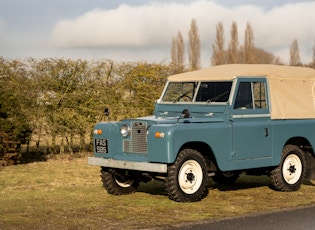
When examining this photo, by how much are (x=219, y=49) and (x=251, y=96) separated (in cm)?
4923

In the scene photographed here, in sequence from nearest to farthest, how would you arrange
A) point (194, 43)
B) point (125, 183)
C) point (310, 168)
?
point (125, 183) < point (310, 168) < point (194, 43)

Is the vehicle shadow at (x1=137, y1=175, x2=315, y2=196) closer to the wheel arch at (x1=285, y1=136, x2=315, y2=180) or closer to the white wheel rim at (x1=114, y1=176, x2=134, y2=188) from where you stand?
the white wheel rim at (x1=114, y1=176, x2=134, y2=188)

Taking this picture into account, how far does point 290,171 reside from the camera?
1116 centimetres

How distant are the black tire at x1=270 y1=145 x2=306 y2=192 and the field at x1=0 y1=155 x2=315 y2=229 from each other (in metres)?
0.19

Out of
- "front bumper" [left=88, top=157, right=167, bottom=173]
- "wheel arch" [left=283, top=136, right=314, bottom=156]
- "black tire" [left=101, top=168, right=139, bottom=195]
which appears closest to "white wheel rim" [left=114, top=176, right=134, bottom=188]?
"black tire" [left=101, top=168, right=139, bottom=195]

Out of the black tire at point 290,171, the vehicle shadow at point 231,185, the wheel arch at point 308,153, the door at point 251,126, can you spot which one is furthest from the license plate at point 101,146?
the wheel arch at point 308,153

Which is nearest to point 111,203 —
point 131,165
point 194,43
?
point 131,165

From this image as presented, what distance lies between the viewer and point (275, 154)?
Result: 35.1ft

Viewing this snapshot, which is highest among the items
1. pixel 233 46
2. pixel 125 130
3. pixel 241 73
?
pixel 233 46

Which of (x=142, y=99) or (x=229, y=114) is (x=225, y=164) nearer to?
(x=229, y=114)

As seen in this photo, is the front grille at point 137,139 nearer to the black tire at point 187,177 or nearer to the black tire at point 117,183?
the black tire at point 187,177

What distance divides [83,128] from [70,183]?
20.7ft

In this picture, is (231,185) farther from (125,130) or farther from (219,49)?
(219,49)

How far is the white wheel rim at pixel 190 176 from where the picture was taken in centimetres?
940
